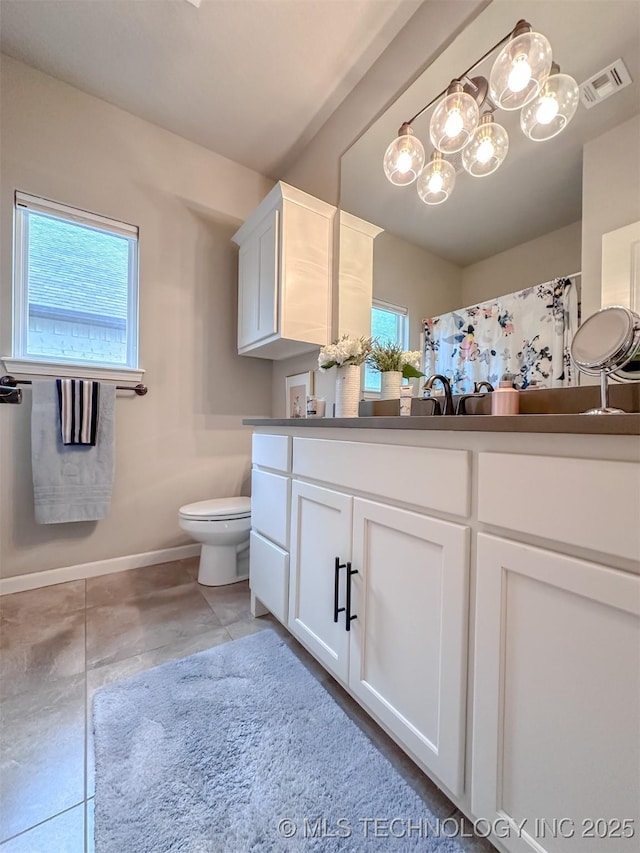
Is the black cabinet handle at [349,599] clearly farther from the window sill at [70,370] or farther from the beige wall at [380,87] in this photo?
the beige wall at [380,87]

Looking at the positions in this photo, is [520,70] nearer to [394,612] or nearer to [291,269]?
[291,269]

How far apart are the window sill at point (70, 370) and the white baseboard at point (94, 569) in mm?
1051

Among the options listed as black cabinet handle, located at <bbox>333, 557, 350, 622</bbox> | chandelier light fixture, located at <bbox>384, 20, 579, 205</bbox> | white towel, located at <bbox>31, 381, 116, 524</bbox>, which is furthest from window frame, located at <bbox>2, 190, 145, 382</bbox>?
black cabinet handle, located at <bbox>333, 557, 350, 622</bbox>

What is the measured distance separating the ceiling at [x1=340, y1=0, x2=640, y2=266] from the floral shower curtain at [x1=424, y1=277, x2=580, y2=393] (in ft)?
0.65

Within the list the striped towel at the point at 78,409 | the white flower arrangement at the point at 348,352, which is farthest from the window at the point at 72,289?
the white flower arrangement at the point at 348,352

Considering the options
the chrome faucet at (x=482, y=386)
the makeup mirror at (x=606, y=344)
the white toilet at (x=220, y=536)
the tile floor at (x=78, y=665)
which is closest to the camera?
the makeup mirror at (x=606, y=344)

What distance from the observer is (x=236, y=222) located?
234 centimetres

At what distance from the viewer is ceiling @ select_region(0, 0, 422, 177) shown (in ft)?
4.83

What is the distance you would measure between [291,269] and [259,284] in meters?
0.26

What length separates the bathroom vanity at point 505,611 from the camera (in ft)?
1.60

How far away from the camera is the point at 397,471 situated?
2.69ft

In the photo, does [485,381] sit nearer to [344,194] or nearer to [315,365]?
[315,365]

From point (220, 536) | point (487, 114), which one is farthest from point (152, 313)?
point (487, 114)

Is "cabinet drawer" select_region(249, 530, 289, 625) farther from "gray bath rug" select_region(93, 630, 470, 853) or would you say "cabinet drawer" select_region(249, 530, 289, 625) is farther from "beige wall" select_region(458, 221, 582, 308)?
"beige wall" select_region(458, 221, 582, 308)
